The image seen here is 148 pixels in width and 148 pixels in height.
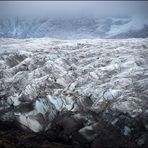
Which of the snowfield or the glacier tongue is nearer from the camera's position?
the snowfield

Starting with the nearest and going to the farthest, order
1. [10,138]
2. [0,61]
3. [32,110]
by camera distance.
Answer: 1. [10,138]
2. [32,110]
3. [0,61]

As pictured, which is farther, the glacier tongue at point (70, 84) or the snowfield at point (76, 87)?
the glacier tongue at point (70, 84)

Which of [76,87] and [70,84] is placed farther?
[70,84]

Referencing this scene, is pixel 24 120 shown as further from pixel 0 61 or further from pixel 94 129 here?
pixel 0 61

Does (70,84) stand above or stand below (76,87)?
above

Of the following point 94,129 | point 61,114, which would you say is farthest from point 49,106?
point 94,129
